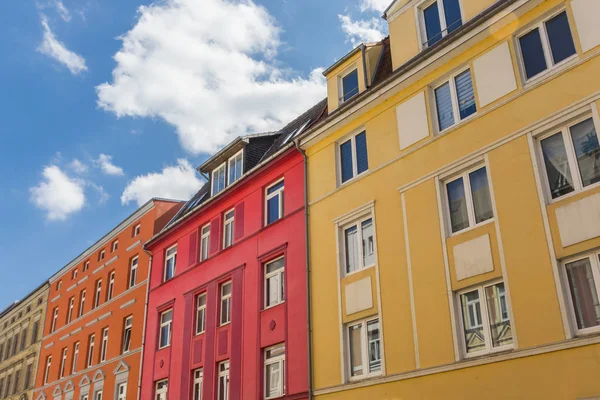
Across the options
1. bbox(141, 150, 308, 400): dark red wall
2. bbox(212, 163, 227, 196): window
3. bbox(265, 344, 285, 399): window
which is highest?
bbox(212, 163, 227, 196): window

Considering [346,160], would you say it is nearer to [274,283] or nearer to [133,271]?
[274,283]

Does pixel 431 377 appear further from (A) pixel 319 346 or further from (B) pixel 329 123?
(B) pixel 329 123

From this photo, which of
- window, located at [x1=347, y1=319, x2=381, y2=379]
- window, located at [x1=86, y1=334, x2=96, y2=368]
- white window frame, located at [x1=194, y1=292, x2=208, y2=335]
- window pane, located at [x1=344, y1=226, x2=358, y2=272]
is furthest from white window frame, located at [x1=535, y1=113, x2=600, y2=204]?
window, located at [x1=86, y1=334, x2=96, y2=368]

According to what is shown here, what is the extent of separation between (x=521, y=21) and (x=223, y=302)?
1430cm

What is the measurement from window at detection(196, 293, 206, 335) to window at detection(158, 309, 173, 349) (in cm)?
216

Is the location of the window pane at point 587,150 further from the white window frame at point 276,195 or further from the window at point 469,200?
the white window frame at point 276,195

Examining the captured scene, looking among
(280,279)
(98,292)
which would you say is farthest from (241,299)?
(98,292)

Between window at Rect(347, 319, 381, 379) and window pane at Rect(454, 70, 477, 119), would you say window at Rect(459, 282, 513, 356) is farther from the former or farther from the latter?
window pane at Rect(454, 70, 477, 119)

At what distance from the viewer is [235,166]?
26.3m

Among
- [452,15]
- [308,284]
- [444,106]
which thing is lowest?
[308,284]

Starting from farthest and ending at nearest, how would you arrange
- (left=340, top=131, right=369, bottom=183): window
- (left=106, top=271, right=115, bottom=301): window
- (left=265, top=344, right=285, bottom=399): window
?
(left=106, top=271, right=115, bottom=301): window → (left=265, top=344, right=285, bottom=399): window → (left=340, top=131, right=369, bottom=183): window

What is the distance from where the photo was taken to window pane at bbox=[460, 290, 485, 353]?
1412cm

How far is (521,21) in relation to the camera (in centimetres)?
1517

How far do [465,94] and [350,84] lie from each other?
546 cm
